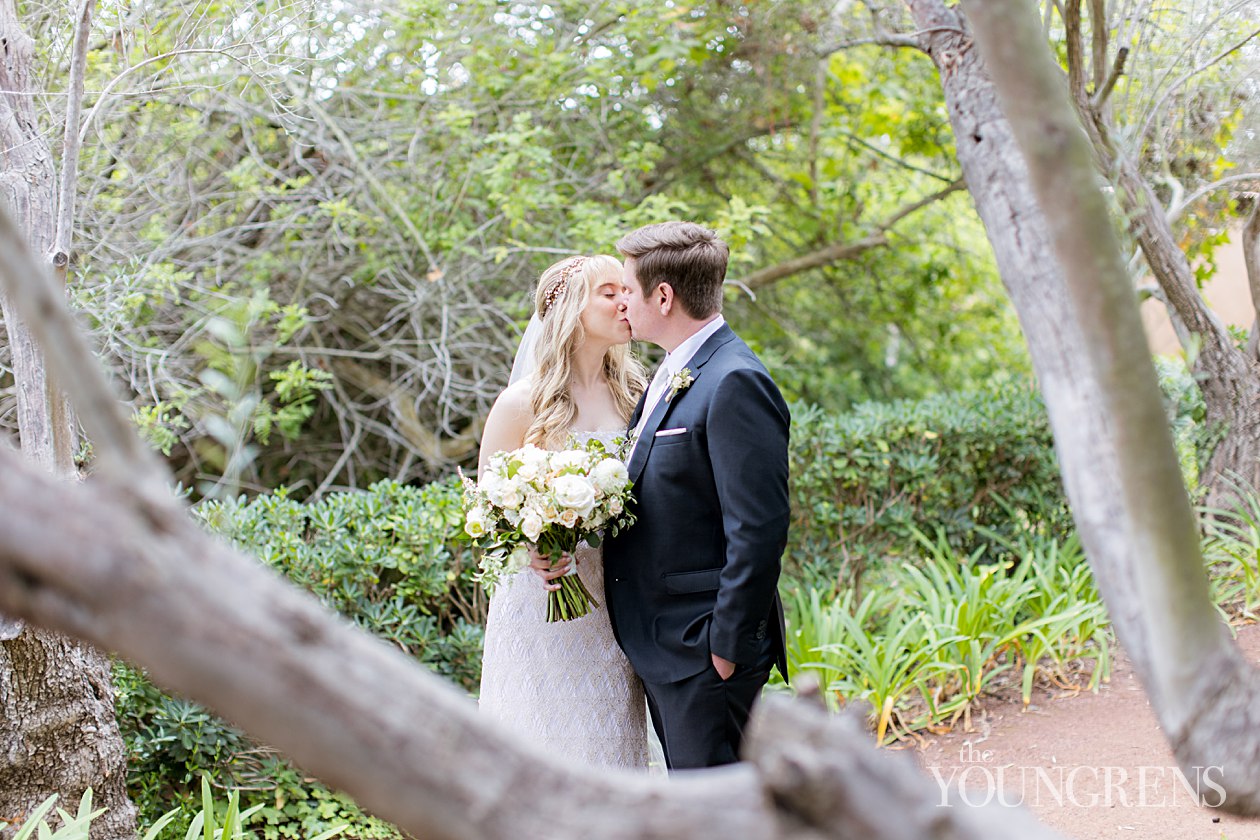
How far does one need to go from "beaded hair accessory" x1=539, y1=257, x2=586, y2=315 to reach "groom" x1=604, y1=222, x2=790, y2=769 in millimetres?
462

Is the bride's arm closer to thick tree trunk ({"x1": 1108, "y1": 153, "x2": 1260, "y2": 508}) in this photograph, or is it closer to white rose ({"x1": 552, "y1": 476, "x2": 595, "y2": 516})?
white rose ({"x1": 552, "y1": 476, "x2": 595, "y2": 516})

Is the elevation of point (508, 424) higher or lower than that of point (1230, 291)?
lower

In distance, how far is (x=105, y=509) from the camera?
1025mm

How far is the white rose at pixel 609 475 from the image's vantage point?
A: 115 inches

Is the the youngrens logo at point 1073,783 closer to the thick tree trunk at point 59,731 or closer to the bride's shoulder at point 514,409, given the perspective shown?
the bride's shoulder at point 514,409

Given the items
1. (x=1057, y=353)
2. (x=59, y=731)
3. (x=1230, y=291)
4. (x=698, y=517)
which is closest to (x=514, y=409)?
(x=698, y=517)

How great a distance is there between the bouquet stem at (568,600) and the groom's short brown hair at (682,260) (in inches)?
35.9

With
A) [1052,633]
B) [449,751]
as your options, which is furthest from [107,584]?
[1052,633]

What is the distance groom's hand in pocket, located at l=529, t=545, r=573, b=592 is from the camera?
10.0 feet

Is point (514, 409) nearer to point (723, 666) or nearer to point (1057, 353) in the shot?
point (723, 666)

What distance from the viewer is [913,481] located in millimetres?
5945

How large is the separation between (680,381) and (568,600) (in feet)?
2.52

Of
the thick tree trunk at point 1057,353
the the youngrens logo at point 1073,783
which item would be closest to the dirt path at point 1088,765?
the the youngrens logo at point 1073,783

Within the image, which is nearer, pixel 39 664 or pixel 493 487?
pixel 493 487
